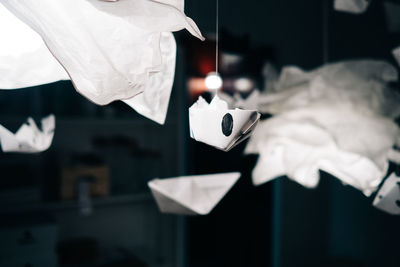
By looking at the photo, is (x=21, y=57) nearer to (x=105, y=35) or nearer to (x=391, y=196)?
(x=105, y=35)

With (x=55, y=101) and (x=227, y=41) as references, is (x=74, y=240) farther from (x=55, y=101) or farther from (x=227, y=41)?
(x=227, y=41)

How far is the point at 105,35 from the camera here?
370 millimetres

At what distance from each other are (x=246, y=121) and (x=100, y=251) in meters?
1.95

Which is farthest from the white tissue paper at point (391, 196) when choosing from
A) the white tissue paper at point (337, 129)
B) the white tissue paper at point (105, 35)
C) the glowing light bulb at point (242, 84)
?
the glowing light bulb at point (242, 84)

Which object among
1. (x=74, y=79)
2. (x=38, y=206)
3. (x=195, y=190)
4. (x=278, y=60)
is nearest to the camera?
(x=74, y=79)

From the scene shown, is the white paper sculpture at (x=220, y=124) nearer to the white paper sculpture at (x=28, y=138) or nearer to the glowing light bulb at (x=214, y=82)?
the glowing light bulb at (x=214, y=82)

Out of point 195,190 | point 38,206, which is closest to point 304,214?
point 38,206

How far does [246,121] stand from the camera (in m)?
0.38

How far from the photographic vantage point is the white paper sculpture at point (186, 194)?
1.78 ft

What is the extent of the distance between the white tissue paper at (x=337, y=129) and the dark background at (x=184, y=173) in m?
1.05

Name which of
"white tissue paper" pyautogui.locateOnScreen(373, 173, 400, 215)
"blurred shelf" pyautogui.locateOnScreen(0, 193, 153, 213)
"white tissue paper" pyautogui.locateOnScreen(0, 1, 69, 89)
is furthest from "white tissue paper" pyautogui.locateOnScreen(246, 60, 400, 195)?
"blurred shelf" pyautogui.locateOnScreen(0, 193, 153, 213)

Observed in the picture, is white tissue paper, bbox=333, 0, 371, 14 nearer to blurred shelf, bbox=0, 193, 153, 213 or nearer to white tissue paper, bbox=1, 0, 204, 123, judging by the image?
white tissue paper, bbox=1, 0, 204, 123

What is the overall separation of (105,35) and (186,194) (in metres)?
0.29

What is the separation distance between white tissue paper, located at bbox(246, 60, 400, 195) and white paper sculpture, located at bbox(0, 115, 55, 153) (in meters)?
0.43
